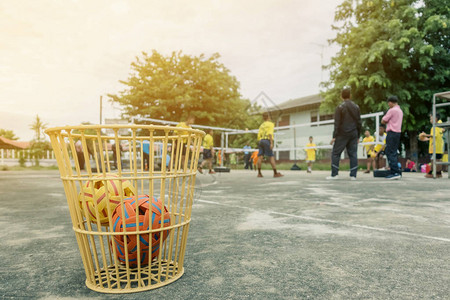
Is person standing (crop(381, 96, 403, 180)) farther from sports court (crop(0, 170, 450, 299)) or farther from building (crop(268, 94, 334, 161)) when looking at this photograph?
building (crop(268, 94, 334, 161))

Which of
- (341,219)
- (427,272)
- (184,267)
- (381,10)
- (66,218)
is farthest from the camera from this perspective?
(381,10)

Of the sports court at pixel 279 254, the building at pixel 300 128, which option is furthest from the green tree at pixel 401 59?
the sports court at pixel 279 254

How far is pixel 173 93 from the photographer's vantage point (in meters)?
24.3

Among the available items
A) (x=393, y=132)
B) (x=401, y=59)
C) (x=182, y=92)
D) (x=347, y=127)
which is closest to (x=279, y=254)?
(x=347, y=127)

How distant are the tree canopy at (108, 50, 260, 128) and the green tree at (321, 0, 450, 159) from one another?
430 inches

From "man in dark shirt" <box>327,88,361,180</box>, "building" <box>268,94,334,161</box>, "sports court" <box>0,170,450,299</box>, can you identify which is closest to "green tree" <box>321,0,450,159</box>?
"building" <box>268,94,334,161</box>

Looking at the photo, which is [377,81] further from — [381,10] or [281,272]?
[281,272]

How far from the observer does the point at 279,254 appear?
1.95 m

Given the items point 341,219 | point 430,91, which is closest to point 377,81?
point 430,91

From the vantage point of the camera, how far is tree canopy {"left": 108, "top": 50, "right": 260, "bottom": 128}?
24422 mm

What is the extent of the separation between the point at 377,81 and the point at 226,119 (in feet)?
44.5

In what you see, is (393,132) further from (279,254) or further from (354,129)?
(279,254)

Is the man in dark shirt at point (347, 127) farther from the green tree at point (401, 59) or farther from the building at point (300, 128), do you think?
the building at point (300, 128)

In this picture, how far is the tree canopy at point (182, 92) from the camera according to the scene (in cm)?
2442
